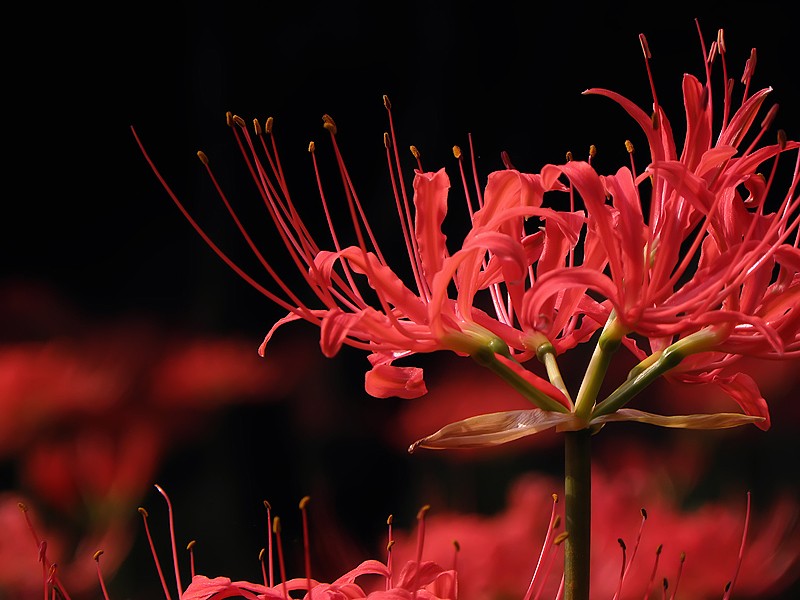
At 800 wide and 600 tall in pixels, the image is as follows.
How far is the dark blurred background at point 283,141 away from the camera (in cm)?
122

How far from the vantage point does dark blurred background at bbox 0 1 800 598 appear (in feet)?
4.00

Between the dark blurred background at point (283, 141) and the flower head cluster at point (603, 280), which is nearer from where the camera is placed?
the flower head cluster at point (603, 280)

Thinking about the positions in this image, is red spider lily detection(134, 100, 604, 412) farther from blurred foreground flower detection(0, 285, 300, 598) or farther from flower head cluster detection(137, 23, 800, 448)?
blurred foreground flower detection(0, 285, 300, 598)

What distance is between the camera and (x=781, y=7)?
1280mm

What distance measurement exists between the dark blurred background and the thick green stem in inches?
32.8

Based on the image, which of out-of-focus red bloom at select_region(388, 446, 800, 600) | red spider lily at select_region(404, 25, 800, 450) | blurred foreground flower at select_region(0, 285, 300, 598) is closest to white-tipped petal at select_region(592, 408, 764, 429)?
red spider lily at select_region(404, 25, 800, 450)

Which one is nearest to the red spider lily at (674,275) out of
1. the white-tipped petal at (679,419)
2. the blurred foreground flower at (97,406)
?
the white-tipped petal at (679,419)

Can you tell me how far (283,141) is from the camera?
1.23 m

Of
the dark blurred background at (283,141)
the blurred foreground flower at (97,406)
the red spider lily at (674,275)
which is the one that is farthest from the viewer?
the dark blurred background at (283,141)

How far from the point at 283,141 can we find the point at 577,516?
3.03 ft

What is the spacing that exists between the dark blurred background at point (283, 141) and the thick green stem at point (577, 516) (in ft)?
2.73

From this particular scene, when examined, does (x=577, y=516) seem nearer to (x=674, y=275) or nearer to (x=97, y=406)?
(x=674, y=275)

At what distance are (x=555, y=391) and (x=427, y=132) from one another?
91cm

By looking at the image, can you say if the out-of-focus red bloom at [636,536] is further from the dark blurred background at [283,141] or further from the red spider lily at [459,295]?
the red spider lily at [459,295]
